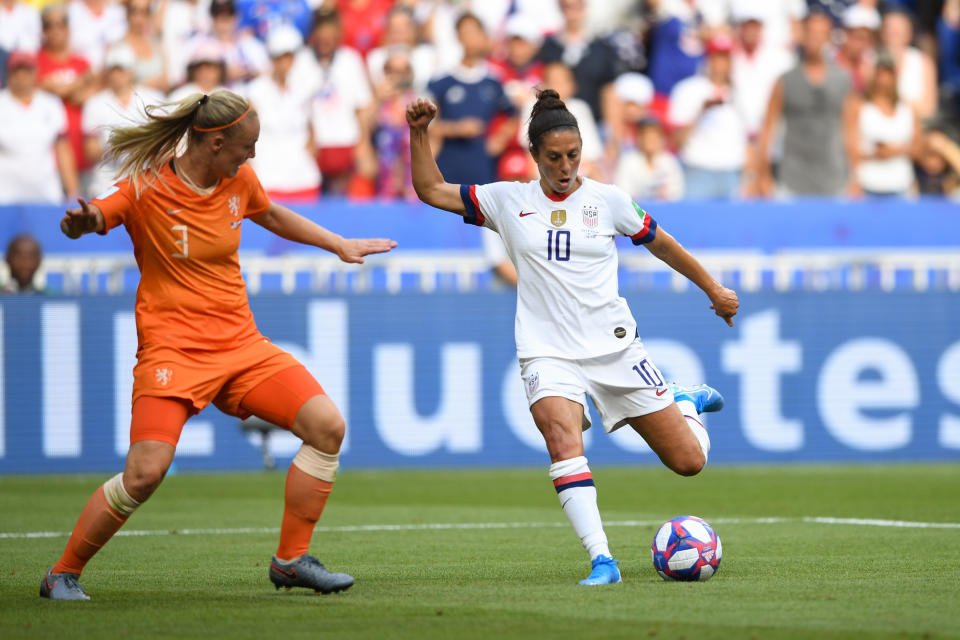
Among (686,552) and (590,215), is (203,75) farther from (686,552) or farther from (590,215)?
(686,552)

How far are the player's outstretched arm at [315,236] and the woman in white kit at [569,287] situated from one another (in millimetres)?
512

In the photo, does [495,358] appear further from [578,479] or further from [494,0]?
[578,479]

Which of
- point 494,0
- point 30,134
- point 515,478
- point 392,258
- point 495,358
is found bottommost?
point 515,478

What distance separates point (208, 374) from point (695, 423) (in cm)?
261

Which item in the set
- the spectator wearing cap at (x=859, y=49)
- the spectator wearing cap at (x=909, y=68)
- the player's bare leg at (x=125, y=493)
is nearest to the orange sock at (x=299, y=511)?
the player's bare leg at (x=125, y=493)

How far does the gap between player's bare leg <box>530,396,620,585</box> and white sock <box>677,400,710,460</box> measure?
0.81 meters

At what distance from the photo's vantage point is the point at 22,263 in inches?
582

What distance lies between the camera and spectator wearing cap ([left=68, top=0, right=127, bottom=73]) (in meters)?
17.6

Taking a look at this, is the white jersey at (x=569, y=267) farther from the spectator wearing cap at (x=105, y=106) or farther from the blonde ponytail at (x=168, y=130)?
the spectator wearing cap at (x=105, y=106)

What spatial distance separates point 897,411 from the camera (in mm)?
16094

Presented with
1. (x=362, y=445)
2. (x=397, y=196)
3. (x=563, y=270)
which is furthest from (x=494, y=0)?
(x=563, y=270)

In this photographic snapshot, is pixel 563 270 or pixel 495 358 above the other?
pixel 563 270

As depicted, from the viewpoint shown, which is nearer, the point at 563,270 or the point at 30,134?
the point at 563,270

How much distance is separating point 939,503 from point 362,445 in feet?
19.5
